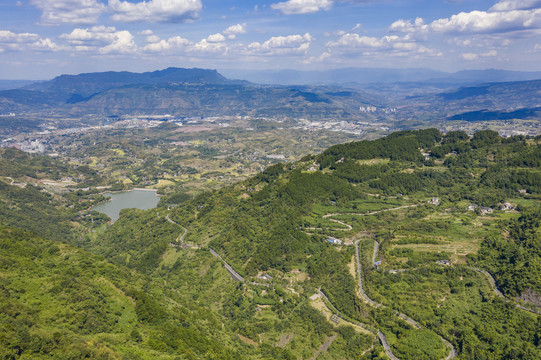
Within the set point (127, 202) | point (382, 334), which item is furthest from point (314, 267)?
point (127, 202)

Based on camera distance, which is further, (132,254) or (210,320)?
(132,254)

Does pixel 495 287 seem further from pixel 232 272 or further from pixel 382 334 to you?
pixel 232 272

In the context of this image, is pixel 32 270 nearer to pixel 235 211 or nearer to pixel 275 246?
pixel 275 246

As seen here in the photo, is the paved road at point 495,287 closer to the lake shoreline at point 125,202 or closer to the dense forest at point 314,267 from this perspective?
the dense forest at point 314,267

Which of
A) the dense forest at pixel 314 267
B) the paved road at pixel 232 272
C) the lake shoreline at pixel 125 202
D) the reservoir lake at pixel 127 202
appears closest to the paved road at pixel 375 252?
the dense forest at pixel 314 267

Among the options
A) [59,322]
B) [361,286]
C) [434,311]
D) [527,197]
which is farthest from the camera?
[527,197]

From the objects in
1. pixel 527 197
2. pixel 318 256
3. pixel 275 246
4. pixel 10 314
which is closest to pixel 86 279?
pixel 10 314
